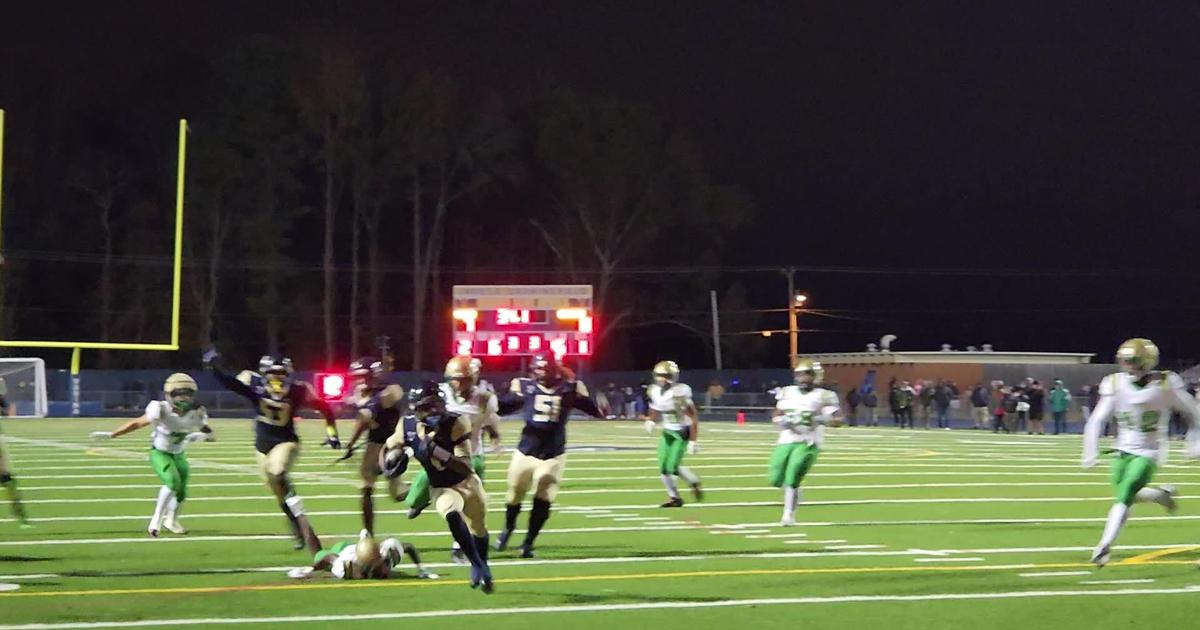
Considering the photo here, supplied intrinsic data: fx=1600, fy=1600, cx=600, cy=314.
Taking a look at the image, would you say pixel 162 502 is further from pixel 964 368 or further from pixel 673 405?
pixel 964 368

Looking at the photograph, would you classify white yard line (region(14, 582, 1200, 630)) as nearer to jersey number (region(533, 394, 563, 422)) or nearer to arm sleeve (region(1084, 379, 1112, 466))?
arm sleeve (region(1084, 379, 1112, 466))

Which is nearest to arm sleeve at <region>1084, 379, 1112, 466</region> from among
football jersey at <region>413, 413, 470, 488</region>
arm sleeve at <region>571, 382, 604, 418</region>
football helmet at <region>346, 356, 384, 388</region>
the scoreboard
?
arm sleeve at <region>571, 382, 604, 418</region>

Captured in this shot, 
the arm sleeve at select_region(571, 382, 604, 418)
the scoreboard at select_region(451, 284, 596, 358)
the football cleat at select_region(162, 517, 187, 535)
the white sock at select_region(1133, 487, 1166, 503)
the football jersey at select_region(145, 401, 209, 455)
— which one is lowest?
the football cleat at select_region(162, 517, 187, 535)

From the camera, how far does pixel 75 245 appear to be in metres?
65.1

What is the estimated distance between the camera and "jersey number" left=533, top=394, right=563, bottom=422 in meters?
12.4

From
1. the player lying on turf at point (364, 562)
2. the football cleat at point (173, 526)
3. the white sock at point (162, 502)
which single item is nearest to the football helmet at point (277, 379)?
the player lying on turf at point (364, 562)

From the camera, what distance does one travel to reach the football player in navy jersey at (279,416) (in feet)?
39.1

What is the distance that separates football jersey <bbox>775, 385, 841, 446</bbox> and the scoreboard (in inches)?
1352

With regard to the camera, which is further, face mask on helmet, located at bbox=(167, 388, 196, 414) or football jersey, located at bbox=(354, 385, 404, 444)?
face mask on helmet, located at bbox=(167, 388, 196, 414)

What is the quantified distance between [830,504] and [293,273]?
52.0 meters

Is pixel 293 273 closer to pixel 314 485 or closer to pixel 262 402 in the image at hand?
pixel 314 485

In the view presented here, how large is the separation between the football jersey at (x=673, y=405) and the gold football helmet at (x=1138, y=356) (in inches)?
265

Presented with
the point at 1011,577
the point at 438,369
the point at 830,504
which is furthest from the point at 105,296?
the point at 1011,577

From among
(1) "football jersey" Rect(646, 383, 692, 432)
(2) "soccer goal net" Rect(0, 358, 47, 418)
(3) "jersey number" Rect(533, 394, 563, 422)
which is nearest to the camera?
(3) "jersey number" Rect(533, 394, 563, 422)
